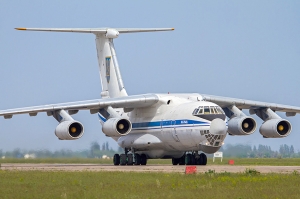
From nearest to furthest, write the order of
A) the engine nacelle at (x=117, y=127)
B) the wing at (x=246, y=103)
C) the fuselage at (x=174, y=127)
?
the fuselage at (x=174, y=127), the engine nacelle at (x=117, y=127), the wing at (x=246, y=103)

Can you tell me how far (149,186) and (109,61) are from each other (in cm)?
1763

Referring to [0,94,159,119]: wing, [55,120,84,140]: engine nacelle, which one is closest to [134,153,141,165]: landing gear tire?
[0,94,159,119]: wing

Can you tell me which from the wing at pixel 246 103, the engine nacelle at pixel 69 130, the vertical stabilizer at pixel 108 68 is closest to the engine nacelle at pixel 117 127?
the engine nacelle at pixel 69 130

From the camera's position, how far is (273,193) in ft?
42.8

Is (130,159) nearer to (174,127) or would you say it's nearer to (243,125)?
(174,127)

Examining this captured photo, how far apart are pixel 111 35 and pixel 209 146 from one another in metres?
8.99

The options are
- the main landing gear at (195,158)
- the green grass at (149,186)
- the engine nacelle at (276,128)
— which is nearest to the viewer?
the green grass at (149,186)

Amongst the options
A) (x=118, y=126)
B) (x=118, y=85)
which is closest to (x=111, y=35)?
(x=118, y=85)

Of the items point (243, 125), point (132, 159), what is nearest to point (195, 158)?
point (243, 125)

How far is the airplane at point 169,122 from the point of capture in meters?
24.5

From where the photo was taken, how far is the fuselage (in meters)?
24.3

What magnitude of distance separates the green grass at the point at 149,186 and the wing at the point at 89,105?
25.9ft

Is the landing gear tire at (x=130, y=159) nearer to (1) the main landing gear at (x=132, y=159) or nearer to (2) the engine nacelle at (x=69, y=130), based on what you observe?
(1) the main landing gear at (x=132, y=159)

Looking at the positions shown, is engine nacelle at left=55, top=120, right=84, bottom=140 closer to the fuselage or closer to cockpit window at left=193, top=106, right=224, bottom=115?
the fuselage
